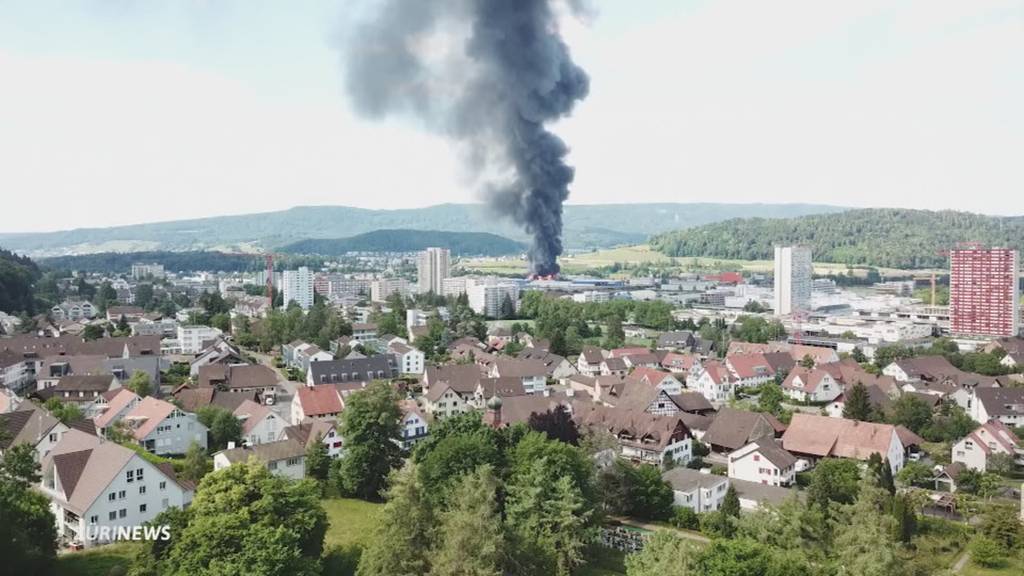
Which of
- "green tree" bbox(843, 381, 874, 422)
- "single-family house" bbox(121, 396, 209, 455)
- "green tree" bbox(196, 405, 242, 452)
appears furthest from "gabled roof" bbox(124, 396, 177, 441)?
"green tree" bbox(843, 381, 874, 422)

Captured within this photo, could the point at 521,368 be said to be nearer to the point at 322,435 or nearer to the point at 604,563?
the point at 322,435

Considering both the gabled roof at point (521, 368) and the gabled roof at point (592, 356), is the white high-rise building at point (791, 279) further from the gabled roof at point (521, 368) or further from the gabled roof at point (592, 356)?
A: the gabled roof at point (521, 368)

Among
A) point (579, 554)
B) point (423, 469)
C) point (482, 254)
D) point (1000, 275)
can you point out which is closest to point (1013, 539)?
point (579, 554)

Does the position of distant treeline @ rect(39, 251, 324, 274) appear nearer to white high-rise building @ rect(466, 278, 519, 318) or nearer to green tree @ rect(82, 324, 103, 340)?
white high-rise building @ rect(466, 278, 519, 318)

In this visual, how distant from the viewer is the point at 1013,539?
16.6 m

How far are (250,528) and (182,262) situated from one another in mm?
139256

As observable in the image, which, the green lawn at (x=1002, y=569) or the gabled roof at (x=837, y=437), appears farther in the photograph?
the gabled roof at (x=837, y=437)

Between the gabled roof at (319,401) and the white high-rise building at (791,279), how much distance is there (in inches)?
2087

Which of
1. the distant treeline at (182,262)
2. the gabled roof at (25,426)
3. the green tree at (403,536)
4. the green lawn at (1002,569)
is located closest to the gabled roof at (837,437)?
the green lawn at (1002,569)

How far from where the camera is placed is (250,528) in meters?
11.5

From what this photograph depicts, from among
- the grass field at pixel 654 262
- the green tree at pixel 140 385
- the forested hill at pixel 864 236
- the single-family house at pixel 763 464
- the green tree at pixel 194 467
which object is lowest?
the single-family house at pixel 763 464

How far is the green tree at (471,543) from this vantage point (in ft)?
37.3

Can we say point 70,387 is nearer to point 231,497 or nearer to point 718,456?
point 231,497

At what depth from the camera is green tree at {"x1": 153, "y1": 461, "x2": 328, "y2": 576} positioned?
36.1ft
